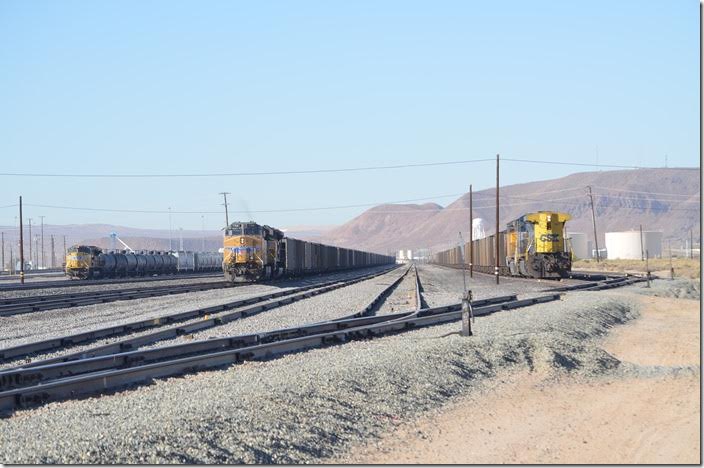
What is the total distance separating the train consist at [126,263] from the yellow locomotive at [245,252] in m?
23.0

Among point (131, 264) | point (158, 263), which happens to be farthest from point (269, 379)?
point (158, 263)

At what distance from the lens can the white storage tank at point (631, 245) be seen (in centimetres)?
11685

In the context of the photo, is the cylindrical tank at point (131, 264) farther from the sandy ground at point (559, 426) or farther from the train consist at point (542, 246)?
the sandy ground at point (559, 426)

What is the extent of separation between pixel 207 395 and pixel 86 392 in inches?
61.6

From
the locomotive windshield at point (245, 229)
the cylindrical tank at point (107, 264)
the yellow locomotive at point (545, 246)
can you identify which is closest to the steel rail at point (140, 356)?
the yellow locomotive at point (545, 246)

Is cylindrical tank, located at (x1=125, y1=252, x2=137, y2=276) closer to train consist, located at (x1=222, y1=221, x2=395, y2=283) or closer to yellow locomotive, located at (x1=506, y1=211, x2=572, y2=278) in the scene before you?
train consist, located at (x1=222, y1=221, x2=395, y2=283)

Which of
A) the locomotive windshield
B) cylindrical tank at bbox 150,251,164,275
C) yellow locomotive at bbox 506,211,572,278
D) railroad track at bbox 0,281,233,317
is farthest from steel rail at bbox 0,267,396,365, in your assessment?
cylindrical tank at bbox 150,251,164,275

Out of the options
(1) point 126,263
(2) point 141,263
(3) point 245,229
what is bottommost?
(2) point 141,263

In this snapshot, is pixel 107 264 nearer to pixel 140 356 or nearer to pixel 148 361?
pixel 148 361

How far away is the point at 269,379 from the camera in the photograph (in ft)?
36.3

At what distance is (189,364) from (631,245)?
371 ft

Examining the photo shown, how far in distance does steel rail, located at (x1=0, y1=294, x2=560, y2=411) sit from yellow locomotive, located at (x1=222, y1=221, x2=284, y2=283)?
79.6 feet

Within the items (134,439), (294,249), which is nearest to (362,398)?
(134,439)

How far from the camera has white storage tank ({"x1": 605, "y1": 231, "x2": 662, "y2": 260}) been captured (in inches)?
4600
